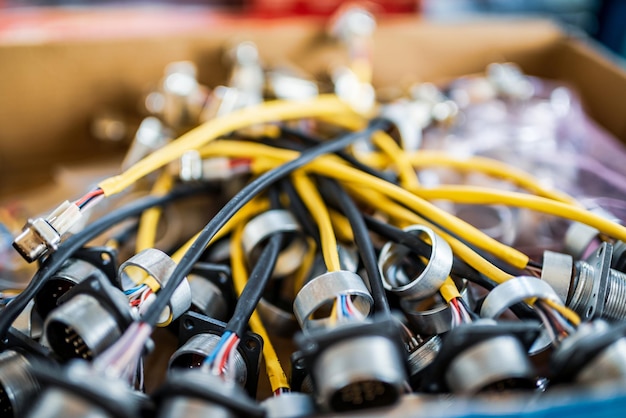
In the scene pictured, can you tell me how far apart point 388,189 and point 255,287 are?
0.53 feet

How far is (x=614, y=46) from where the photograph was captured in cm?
104

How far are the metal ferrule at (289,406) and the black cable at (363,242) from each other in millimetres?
83

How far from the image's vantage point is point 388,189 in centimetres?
51

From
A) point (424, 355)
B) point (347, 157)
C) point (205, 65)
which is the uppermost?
point (205, 65)

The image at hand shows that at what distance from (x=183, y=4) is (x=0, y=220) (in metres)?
0.51

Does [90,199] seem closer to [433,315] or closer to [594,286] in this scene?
[433,315]

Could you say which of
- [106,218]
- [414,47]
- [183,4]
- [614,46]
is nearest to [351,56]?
[414,47]

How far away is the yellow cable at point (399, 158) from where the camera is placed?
57cm

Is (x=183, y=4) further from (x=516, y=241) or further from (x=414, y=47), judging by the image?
(x=516, y=241)

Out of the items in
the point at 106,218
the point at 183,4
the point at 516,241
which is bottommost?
the point at 516,241

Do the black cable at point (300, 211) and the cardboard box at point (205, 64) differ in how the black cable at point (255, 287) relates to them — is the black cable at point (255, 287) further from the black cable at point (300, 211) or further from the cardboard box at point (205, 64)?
the cardboard box at point (205, 64)

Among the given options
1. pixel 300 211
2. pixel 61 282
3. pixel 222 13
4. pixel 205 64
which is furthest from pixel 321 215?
pixel 222 13

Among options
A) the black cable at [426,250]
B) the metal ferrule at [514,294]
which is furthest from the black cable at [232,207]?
the metal ferrule at [514,294]

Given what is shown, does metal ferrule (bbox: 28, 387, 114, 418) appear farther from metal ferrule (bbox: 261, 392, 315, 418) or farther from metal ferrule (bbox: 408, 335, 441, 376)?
metal ferrule (bbox: 408, 335, 441, 376)
